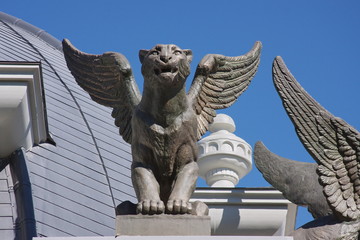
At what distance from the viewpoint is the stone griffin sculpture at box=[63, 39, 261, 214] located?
1509cm

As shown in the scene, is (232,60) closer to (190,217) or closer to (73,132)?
(190,217)

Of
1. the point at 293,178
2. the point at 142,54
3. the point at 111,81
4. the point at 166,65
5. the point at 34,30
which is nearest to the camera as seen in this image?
the point at 166,65

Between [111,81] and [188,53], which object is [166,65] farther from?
[111,81]

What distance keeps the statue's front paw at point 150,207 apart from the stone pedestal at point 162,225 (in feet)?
0.16

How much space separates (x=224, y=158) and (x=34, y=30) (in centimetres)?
638

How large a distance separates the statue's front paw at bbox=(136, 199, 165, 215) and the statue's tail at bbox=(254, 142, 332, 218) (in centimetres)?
352

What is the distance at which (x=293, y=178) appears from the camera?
18.4 m

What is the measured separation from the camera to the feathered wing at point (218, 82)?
52.1ft

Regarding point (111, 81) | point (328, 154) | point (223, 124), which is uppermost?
point (223, 124)

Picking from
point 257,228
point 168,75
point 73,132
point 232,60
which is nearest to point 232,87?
point 232,60

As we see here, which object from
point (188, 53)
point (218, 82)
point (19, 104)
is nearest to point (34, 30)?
point (19, 104)

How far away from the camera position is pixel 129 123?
15938 mm

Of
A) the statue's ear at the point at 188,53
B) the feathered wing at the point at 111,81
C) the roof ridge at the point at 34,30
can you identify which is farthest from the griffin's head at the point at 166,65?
the roof ridge at the point at 34,30

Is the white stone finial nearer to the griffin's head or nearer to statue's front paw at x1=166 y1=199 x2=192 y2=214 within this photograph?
the griffin's head
